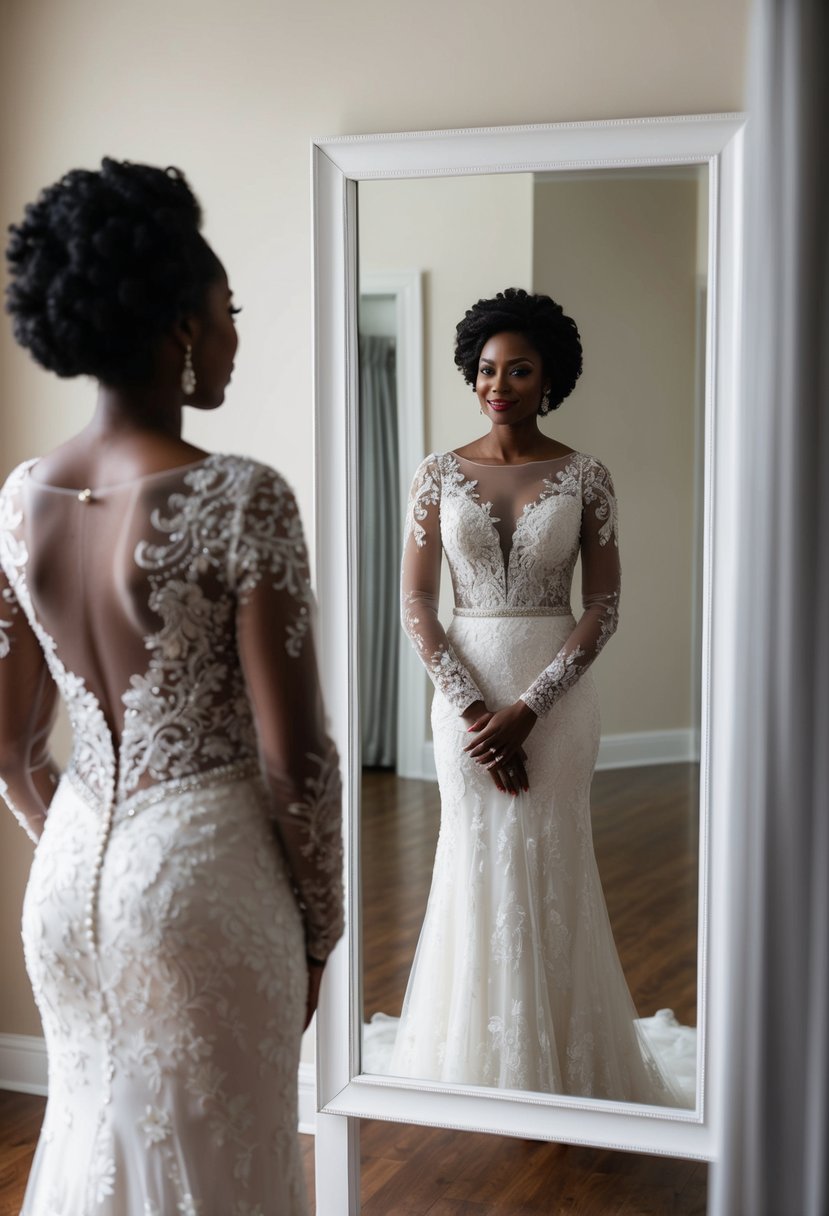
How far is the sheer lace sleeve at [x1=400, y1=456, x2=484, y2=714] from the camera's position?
2.60m

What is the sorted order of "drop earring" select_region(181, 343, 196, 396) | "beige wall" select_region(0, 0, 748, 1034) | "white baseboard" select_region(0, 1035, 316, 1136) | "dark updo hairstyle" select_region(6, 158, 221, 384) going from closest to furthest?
"dark updo hairstyle" select_region(6, 158, 221, 384)
"drop earring" select_region(181, 343, 196, 396)
"beige wall" select_region(0, 0, 748, 1034)
"white baseboard" select_region(0, 1035, 316, 1136)

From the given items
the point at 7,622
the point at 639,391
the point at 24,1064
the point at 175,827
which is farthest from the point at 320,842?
the point at 24,1064

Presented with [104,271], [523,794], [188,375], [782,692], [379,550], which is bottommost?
[523,794]

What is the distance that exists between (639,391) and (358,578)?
27.3 inches

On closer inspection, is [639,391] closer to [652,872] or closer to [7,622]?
[652,872]

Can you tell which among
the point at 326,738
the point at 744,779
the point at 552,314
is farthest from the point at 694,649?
the point at 326,738

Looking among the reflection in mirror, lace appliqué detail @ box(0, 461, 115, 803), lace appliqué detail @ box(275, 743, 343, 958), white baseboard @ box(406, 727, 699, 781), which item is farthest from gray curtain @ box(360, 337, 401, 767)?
lace appliqué detail @ box(0, 461, 115, 803)

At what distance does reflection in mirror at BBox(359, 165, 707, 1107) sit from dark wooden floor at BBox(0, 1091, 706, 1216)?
10.7 inches

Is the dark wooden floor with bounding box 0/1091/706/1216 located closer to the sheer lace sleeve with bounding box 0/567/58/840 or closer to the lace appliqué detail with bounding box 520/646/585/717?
the lace appliqué detail with bounding box 520/646/585/717

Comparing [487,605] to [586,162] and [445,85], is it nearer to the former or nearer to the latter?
[586,162]

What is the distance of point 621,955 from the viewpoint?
2.56 metres

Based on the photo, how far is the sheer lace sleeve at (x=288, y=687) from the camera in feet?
5.01

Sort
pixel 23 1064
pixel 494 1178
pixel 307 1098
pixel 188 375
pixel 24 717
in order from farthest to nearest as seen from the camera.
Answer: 1. pixel 23 1064
2. pixel 307 1098
3. pixel 494 1178
4. pixel 24 717
5. pixel 188 375

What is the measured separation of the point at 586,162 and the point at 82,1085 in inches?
74.9
